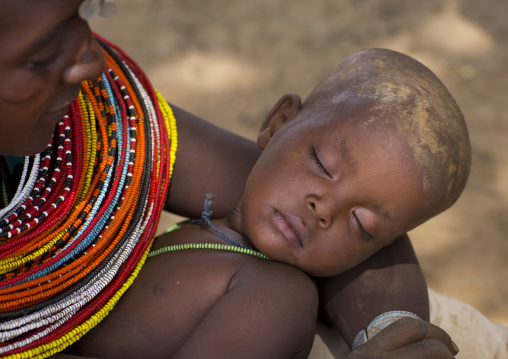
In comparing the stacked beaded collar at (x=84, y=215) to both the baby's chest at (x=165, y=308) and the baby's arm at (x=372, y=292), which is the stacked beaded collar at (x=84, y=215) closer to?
the baby's chest at (x=165, y=308)

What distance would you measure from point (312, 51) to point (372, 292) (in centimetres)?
232

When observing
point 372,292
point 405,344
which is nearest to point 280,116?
point 372,292

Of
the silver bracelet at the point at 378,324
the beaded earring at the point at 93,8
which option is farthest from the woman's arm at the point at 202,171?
the beaded earring at the point at 93,8

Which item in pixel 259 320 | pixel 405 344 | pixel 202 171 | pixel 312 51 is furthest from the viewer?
pixel 312 51

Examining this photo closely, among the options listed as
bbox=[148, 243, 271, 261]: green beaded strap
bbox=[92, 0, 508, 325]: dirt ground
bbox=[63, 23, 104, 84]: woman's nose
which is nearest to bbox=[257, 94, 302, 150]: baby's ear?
bbox=[148, 243, 271, 261]: green beaded strap

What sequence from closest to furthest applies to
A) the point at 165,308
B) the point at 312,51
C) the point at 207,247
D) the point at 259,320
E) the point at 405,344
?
the point at 405,344
the point at 259,320
the point at 165,308
the point at 207,247
the point at 312,51

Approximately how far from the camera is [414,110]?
1.71m

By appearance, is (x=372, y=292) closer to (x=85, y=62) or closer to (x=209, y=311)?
(x=209, y=311)

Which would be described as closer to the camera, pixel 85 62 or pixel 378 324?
pixel 85 62

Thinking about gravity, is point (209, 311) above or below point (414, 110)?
below

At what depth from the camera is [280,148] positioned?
1.79 meters

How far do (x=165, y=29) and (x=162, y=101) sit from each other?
2.08 metres

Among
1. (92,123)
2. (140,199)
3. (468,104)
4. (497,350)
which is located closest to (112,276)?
(140,199)

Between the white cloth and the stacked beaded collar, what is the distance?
580mm
